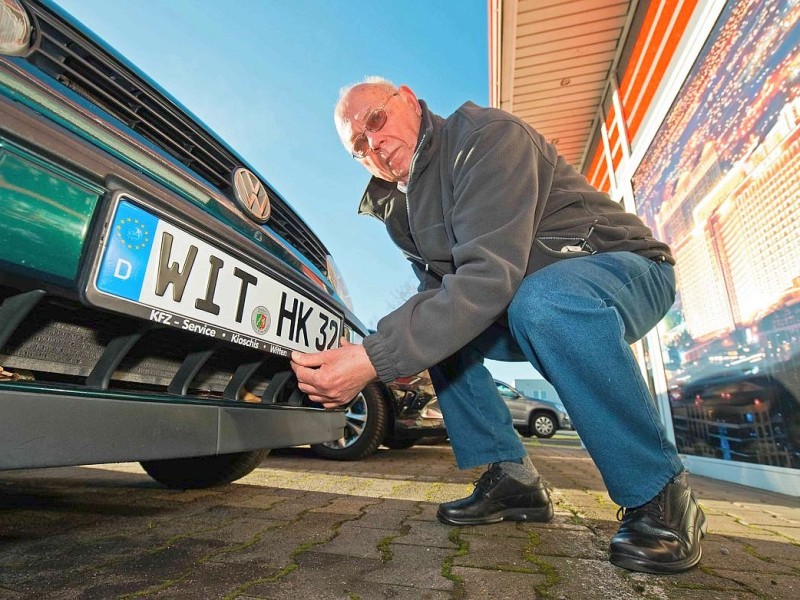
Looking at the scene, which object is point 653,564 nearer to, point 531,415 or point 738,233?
point 738,233

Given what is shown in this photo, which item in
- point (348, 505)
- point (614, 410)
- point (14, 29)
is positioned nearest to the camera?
point (14, 29)

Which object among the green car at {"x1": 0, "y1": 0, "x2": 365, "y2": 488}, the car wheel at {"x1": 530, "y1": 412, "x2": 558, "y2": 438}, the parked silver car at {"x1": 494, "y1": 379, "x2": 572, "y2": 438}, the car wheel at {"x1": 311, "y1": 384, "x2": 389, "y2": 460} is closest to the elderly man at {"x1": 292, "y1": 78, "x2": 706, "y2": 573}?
the green car at {"x1": 0, "y1": 0, "x2": 365, "y2": 488}

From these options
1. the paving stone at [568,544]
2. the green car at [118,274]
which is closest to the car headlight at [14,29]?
the green car at [118,274]

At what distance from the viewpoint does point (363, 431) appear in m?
3.08

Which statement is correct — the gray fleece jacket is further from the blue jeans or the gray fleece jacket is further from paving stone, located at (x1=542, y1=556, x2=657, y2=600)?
paving stone, located at (x1=542, y1=556, x2=657, y2=600)

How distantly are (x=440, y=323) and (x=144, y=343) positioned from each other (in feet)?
2.08

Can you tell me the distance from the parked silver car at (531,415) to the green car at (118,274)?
8080 mm

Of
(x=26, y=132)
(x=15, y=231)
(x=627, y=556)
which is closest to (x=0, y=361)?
(x=15, y=231)

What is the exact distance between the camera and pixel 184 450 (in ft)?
3.00

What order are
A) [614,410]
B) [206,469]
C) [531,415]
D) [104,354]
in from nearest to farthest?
[104,354] → [614,410] → [206,469] → [531,415]

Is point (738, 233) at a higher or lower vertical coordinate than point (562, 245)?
higher

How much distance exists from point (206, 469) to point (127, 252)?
1.37 metres

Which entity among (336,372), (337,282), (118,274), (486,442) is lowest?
(486,442)

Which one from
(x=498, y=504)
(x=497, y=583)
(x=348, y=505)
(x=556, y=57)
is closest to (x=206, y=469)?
(x=348, y=505)
